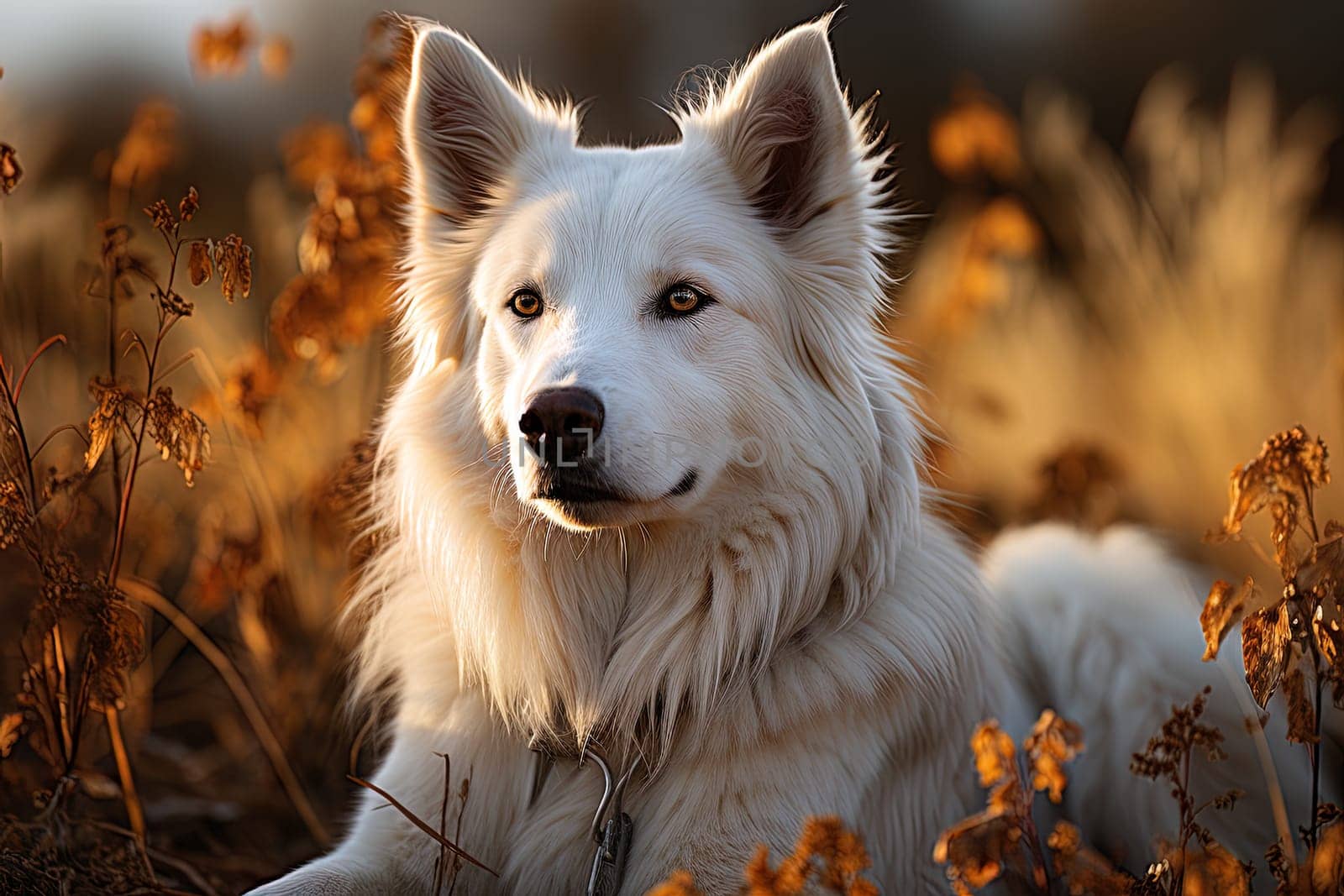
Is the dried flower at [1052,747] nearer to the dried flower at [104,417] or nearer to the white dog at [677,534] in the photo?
the white dog at [677,534]

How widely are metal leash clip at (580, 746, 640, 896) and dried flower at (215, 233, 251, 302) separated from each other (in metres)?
1.45

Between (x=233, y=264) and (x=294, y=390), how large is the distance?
216 centimetres

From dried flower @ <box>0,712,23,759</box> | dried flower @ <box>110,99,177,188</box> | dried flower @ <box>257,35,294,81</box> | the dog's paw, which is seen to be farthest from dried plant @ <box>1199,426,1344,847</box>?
dried flower @ <box>110,99,177,188</box>

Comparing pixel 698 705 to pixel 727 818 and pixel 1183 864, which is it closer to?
pixel 727 818

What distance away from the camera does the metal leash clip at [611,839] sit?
8.42ft

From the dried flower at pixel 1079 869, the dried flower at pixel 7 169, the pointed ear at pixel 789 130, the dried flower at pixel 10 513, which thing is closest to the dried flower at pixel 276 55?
the dried flower at pixel 7 169

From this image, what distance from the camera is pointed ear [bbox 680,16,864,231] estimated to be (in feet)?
9.04

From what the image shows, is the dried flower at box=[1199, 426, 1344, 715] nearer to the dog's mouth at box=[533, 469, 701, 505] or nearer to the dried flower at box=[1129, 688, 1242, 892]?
the dried flower at box=[1129, 688, 1242, 892]

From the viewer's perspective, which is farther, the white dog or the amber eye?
the amber eye

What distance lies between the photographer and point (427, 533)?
3000 millimetres

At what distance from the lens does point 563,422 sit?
235cm

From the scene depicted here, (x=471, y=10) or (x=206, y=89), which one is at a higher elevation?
(x=471, y=10)

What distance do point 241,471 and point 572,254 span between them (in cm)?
235

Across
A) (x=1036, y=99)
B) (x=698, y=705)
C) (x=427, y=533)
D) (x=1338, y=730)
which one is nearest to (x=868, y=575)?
(x=698, y=705)
